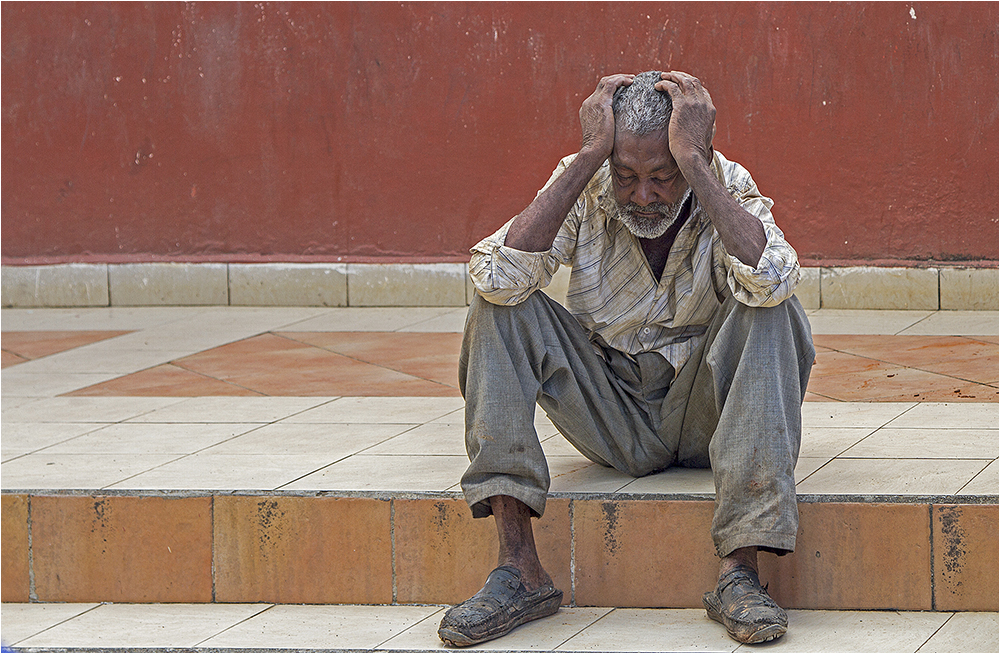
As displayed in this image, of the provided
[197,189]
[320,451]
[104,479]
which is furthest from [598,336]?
[197,189]

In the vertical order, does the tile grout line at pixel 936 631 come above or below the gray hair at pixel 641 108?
below

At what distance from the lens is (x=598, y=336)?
310 centimetres

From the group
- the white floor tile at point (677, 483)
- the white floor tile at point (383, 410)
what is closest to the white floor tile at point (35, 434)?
the white floor tile at point (383, 410)

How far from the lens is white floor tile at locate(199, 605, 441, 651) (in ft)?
9.24

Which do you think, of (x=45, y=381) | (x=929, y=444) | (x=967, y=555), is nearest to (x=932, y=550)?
(x=967, y=555)

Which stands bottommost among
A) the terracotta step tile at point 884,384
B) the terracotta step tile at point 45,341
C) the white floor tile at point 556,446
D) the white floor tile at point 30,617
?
the white floor tile at point 30,617

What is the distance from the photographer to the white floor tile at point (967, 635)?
2648 millimetres

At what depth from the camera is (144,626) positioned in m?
3.00

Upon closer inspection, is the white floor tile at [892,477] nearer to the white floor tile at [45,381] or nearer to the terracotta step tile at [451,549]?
the terracotta step tile at [451,549]

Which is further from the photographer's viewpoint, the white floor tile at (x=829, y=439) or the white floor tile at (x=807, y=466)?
the white floor tile at (x=829, y=439)

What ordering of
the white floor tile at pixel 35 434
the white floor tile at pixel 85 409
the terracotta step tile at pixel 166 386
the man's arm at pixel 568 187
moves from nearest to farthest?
the man's arm at pixel 568 187 → the white floor tile at pixel 35 434 → the white floor tile at pixel 85 409 → the terracotta step tile at pixel 166 386

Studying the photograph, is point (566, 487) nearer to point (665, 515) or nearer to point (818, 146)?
point (665, 515)

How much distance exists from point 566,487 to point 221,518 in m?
0.84

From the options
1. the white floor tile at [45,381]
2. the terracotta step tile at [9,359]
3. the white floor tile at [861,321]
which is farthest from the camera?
the white floor tile at [861,321]
